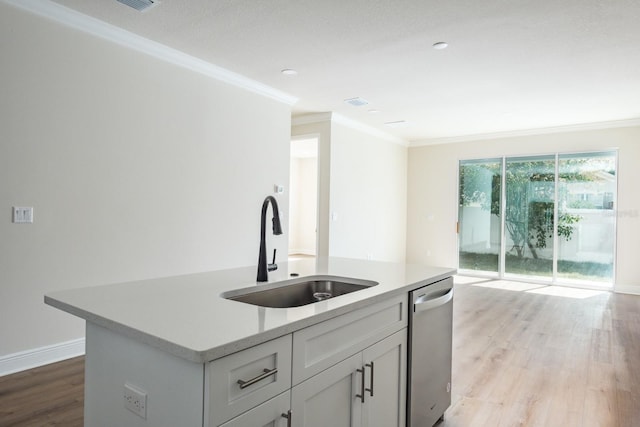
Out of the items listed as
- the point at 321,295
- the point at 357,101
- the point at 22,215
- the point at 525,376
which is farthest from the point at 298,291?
the point at 357,101

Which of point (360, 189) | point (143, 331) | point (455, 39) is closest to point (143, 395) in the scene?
point (143, 331)

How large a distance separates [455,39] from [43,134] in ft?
11.1

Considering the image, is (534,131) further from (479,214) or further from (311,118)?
(311,118)

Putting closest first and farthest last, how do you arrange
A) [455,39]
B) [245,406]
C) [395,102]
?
[245,406]
[455,39]
[395,102]

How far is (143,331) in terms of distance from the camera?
1.07 m

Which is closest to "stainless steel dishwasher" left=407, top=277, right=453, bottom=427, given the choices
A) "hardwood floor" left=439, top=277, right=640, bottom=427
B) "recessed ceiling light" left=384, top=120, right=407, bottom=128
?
"hardwood floor" left=439, top=277, right=640, bottom=427

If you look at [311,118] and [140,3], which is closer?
[140,3]

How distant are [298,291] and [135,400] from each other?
0.94 meters

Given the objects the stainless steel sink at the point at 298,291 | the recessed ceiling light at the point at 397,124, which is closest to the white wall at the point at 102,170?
the stainless steel sink at the point at 298,291

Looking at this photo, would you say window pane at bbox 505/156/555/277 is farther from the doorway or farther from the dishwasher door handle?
the dishwasher door handle

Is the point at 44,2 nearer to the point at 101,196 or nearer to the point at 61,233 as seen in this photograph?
the point at 101,196

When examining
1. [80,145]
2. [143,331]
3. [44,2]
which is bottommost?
[143,331]

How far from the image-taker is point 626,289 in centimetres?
623

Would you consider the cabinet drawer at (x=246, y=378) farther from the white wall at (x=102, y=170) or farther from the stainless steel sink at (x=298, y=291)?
the white wall at (x=102, y=170)
